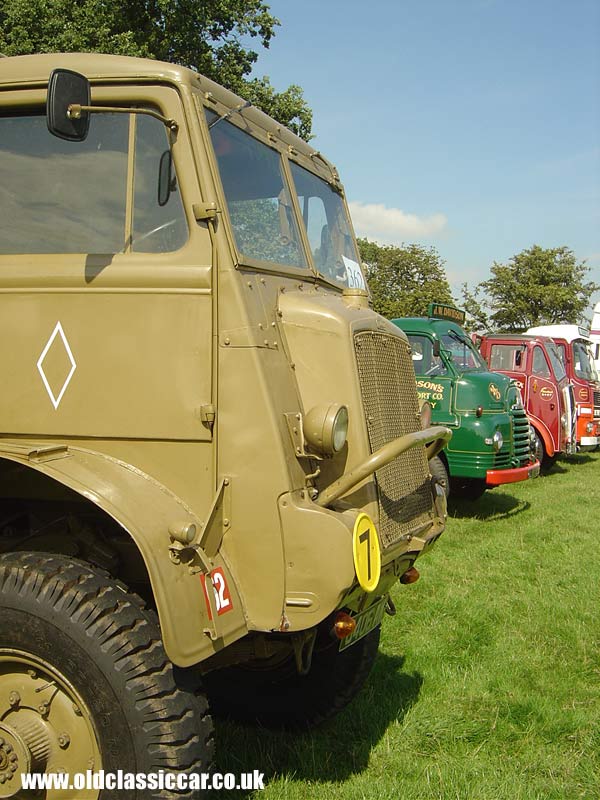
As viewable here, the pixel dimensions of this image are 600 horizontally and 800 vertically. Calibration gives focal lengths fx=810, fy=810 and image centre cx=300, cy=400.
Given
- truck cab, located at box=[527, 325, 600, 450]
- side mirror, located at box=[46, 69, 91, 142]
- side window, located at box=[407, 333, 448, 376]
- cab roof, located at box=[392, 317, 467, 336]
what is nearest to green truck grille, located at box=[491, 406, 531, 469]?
side window, located at box=[407, 333, 448, 376]

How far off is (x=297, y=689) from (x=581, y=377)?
13492mm

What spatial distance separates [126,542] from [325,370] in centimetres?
105

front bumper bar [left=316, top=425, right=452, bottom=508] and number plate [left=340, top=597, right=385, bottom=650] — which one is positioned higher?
front bumper bar [left=316, top=425, right=452, bottom=508]

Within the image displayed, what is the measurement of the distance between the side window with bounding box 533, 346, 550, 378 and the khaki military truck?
454 inches

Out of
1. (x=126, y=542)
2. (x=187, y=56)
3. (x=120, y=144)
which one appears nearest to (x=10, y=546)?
(x=126, y=542)

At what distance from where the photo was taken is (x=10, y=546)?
3312 millimetres

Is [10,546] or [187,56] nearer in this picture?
[10,546]

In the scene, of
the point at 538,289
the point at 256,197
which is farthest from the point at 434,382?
the point at 538,289

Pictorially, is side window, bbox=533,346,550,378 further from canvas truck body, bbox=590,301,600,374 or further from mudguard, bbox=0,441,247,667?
mudguard, bbox=0,441,247,667

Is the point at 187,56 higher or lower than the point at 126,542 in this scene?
higher

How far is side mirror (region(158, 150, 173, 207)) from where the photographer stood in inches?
124

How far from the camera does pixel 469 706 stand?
14.6ft

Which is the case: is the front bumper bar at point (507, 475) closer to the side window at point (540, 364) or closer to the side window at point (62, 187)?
the side window at point (540, 364)

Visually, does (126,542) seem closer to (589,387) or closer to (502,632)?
(502,632)
